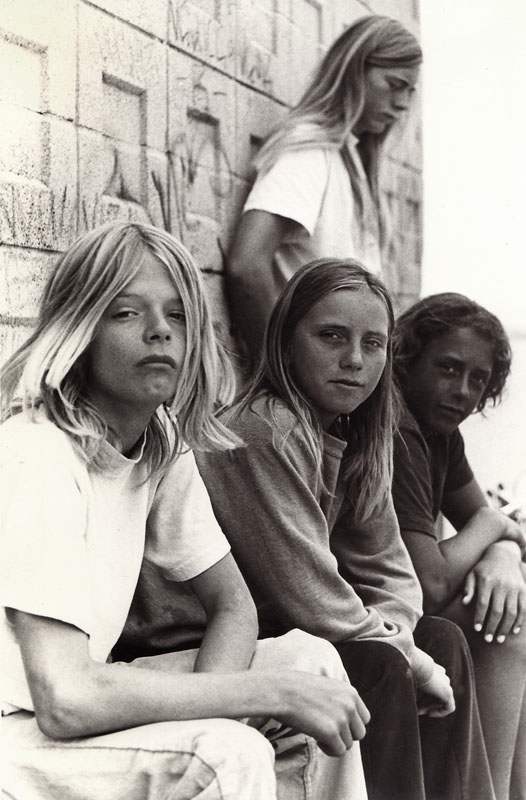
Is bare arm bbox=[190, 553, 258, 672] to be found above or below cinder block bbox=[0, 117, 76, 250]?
below

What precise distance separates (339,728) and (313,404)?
62 cm

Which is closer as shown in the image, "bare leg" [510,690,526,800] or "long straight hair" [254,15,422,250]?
"bare leg" [510,690,526,800]

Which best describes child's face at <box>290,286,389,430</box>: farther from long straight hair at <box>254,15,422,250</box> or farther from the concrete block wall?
long straight hair at <box>254,15,422,250</box>

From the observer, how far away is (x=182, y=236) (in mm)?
1800

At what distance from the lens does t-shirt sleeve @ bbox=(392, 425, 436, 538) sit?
1.96 m

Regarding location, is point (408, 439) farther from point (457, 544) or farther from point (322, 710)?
point (322, 710)

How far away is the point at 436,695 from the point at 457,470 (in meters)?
0.60

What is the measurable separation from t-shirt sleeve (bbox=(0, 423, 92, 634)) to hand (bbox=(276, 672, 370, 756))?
0.24 m

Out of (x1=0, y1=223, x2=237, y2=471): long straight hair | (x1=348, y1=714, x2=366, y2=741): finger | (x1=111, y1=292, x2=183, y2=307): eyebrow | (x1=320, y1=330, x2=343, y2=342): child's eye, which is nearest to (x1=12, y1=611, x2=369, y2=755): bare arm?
(x1=348, y1=714, x2=366, y2=741): finger

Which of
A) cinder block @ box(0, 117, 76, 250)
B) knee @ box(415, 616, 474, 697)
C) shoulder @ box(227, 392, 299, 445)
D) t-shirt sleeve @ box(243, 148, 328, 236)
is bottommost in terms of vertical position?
knee @ box(415, 616, 474, 697)

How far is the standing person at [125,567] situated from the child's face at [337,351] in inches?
12.6

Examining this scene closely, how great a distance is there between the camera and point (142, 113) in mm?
1669

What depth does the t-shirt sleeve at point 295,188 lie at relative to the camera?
6.40 ft

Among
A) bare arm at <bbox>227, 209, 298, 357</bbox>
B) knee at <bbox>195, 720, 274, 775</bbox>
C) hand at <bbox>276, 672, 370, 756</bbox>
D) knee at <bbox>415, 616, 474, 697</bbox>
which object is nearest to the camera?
knee at <bbox>195, 720, 274, 775</bbox>
